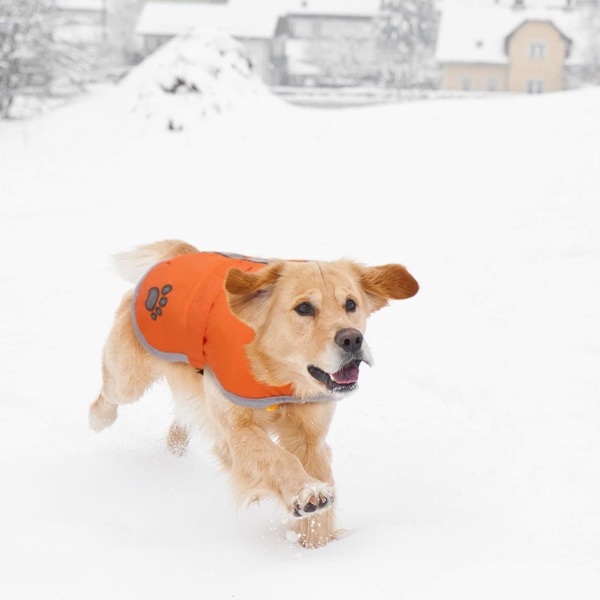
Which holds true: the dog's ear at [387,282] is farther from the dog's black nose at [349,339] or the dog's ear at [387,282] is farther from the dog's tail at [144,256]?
the dog's tail at [144,256]

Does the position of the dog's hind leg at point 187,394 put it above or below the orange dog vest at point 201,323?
below

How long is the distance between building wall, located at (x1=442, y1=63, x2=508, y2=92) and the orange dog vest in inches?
1369

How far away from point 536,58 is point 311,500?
3653cm

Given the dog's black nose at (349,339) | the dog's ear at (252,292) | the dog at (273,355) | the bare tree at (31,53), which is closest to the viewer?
the dog's black nose at (349,339)

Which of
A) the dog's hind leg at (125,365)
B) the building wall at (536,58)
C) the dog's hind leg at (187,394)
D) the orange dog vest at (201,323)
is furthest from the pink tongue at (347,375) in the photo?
the building wall at (536,58)

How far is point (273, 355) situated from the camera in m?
3.43

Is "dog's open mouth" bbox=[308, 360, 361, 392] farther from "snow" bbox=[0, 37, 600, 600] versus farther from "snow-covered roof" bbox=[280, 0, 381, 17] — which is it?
"snow-covered roof" bbox=[280, 0, 381, 17]

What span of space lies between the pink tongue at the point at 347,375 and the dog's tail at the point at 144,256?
5.77ft

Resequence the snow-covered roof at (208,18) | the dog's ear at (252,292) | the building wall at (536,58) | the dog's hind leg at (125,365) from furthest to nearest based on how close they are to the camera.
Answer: the snow-covered roof at (208,18), the building wall at (536,58), the dog's hind leg at (125,365), the dog's ear at (252,292)

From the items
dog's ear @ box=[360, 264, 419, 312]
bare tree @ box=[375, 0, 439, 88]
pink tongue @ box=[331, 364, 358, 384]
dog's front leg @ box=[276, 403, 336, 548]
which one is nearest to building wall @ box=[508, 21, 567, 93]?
bare tree @ box=[375, 0, 439, 88]

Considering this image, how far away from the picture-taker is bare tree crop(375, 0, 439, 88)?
120 feet

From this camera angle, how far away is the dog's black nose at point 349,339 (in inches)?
121

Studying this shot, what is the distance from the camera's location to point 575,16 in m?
37.7

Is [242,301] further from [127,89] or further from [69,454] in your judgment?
[127,89]
